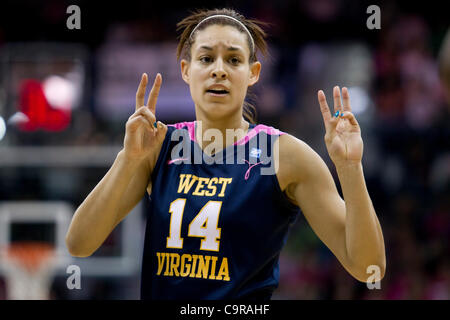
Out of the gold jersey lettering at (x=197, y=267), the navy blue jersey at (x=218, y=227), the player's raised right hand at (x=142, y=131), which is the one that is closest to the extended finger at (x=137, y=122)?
the player's raised right hand at (x=142, y=131)

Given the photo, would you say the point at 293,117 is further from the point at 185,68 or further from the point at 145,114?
the point at 145,114

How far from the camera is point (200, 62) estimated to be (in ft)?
8.53

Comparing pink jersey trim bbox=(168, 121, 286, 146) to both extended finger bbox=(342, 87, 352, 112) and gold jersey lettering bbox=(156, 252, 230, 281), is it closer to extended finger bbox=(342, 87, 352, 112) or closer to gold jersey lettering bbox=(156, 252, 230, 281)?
extended finger bbox=(342, 87, 352, 112)

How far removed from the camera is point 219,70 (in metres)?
2.52

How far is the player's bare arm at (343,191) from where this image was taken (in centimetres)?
225

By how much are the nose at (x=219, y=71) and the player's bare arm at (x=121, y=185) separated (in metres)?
0.21

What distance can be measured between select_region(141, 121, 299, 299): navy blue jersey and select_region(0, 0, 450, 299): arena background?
13.1ft

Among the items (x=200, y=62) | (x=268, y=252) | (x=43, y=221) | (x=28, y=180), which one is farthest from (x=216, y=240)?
(x=28, y=180)

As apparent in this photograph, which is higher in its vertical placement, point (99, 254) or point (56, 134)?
point (56, 134)

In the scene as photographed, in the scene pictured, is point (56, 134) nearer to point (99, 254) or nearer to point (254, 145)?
point (99, 254)

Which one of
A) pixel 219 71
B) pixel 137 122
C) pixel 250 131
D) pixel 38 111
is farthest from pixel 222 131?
pixel 38 111

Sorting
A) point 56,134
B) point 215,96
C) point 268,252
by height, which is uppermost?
point 56,134

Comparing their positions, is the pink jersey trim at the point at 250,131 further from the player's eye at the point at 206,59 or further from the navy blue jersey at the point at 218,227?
the player's eye at the point at 206,59

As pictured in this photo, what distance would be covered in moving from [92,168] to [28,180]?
0.73m
